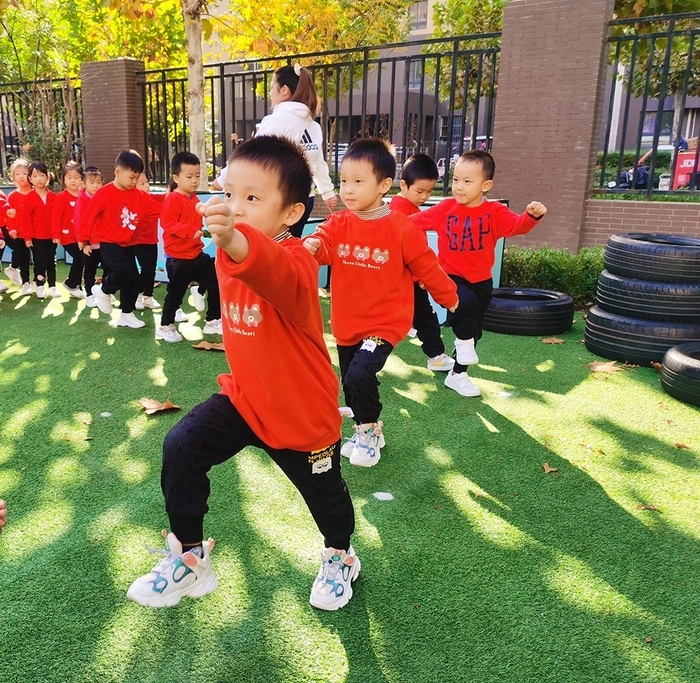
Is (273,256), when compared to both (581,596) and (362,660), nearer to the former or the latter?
(362,660)

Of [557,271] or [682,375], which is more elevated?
[557,271]

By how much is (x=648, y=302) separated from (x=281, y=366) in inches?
167

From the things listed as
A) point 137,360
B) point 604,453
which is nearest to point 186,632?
point 604,453

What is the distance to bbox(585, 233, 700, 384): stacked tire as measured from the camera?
5289 mm

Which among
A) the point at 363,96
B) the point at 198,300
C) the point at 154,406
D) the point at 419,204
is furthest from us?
the point at 363,96

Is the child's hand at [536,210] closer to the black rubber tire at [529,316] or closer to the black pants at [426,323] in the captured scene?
the black pants at [426,323]

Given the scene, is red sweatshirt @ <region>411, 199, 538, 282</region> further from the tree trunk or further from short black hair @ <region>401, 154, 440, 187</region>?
the tree trunk

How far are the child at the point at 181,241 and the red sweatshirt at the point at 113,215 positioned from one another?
1.82 ft

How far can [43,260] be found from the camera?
789cm

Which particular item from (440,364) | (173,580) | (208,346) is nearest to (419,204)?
(440,364)

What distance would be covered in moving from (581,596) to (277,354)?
1.49m

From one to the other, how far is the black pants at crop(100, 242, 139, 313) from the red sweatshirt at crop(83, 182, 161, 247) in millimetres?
82

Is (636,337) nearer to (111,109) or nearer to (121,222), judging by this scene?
(121,222)

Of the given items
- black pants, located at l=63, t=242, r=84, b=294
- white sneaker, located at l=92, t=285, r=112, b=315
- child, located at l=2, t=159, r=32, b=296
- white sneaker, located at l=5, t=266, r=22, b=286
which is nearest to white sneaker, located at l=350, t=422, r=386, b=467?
white sneaker, located at l=92, t=285, r=112, b=315
